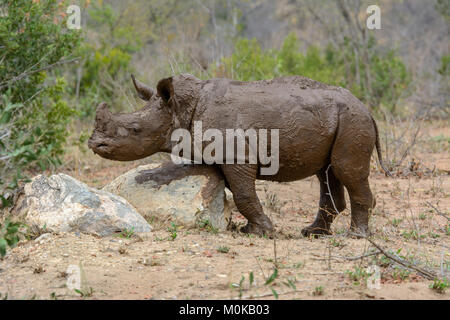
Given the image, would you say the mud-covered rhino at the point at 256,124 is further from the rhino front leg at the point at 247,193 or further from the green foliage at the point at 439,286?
the green foliage at the point at 439,286

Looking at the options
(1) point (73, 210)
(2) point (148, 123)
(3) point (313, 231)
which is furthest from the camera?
Result: (3) point (313, 231)

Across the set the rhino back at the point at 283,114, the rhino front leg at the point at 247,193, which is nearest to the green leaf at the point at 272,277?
the rhino front leg at the point at 247,193

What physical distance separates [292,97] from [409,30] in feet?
76.8

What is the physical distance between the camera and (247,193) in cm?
546

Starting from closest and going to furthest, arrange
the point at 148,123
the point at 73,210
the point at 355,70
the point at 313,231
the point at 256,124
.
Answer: the point at 73,210
the point at 256,124
the point at 148,123
the point at 313,231
the point at 355,70

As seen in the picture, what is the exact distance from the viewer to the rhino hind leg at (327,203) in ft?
20.1

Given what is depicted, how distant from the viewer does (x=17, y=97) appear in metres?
8.20

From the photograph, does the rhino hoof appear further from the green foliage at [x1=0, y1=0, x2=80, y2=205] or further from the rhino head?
the green foliage at [x1=0, y1=0, x2=80, y2=205]

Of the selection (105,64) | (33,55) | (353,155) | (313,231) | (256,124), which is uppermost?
(33,55)

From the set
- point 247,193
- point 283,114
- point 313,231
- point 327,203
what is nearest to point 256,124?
point 283,114

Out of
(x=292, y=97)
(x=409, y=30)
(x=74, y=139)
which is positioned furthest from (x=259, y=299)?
(x=409, y=30)

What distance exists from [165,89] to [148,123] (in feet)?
1.23

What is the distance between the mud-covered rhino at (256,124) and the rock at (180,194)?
0.21 meters

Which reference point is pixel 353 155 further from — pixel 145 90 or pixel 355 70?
pixel 355 70
